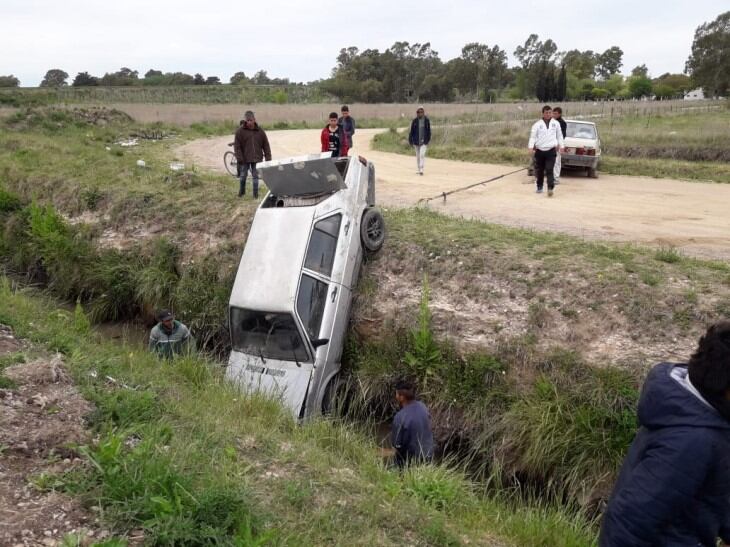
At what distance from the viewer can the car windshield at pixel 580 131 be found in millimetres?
16609

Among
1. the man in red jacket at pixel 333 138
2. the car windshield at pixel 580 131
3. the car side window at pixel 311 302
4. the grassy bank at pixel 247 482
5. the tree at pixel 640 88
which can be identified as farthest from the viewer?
the tree at pixel 640 88

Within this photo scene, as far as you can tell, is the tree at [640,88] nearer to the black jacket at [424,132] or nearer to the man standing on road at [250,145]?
the black jacket at [424,132]

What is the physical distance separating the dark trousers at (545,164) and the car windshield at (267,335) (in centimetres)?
801

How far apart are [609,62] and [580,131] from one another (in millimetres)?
109386

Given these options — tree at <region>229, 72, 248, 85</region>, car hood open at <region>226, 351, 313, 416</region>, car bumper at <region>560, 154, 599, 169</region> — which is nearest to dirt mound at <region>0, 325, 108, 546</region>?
car hood open at <region>226, 351, 313, 416</region>

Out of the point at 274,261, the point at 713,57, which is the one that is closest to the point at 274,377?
the point at 274,261

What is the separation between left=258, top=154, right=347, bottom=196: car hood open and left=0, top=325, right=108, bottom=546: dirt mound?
4.21m

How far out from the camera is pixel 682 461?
242 cm

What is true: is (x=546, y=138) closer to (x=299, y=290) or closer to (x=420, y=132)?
(x=420, y=132)

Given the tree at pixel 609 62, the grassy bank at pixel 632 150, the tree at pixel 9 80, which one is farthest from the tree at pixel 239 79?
the grassy bank at pixel 632 150

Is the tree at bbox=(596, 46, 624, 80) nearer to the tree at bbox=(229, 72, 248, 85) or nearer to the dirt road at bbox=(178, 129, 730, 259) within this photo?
the tree at bbox=(229, 72, 248, 85)

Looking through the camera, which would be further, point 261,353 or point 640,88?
point 640,88

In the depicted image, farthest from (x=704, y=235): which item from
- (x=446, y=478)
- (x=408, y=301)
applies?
(x=446, y=478)

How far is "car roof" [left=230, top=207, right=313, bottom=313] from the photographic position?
725 cm
